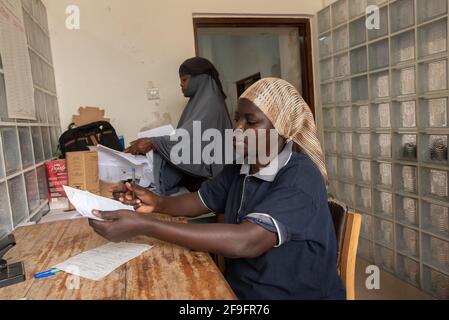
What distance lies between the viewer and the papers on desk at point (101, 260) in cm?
84

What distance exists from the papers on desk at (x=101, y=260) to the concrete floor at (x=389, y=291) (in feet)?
5.35

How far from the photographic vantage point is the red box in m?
1.72

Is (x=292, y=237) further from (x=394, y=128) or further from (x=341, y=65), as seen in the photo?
(x=341, y=65)

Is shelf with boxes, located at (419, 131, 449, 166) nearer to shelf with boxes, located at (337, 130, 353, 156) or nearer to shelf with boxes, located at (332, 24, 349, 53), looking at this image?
shelf with boxes, located at (337, 130, 353, 156)

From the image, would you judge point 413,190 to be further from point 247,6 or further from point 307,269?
point 247,6

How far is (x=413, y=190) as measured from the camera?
81.2 inches

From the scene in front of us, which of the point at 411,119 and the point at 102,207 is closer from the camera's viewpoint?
the point at 102,207

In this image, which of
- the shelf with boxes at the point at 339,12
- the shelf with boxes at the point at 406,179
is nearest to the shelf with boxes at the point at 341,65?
the shelf with boxes at the point at 339,12

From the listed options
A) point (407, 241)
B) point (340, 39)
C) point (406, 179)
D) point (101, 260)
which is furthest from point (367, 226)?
point (101, 260)

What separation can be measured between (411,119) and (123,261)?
5.91ft

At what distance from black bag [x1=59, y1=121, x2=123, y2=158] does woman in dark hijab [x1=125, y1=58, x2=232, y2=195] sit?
26cm

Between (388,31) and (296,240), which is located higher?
(388,31)

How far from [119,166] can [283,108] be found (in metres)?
1.08
